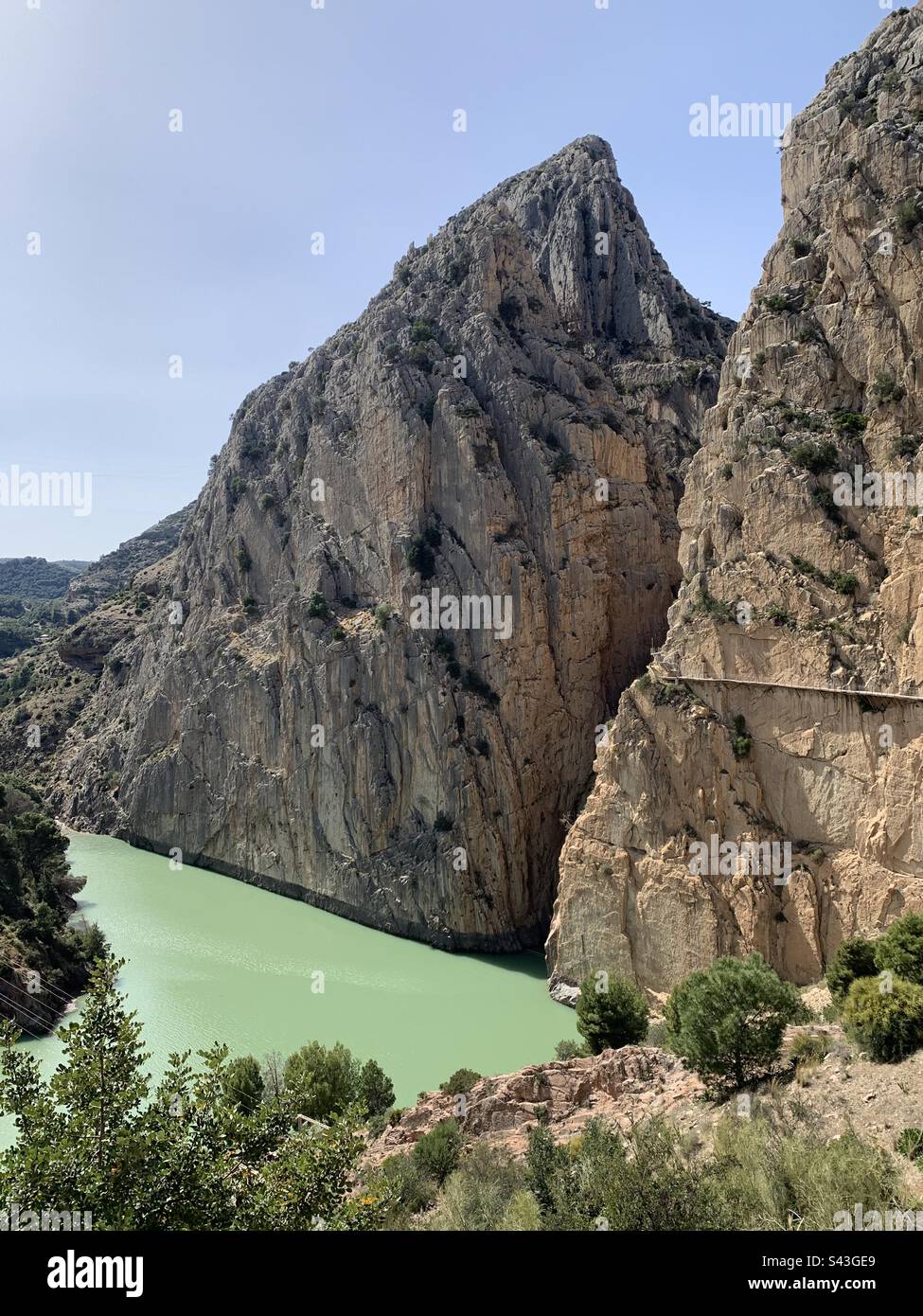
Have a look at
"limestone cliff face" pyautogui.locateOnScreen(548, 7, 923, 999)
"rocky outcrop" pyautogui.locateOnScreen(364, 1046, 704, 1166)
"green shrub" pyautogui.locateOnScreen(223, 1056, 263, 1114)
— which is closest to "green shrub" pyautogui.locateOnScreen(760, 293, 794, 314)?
"limestone cliff face" pyautogui.locateOnScreen(548, 7, 923, 999)

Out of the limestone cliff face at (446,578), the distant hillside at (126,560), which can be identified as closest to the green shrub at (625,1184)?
the limestone cliff face at (446,578)

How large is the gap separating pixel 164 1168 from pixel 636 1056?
10.9m

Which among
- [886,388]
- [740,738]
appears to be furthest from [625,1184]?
[886,388]

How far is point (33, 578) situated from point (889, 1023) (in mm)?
181381

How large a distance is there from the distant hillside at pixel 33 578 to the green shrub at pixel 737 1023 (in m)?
157

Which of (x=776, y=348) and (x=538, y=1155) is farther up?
(x=776, y=348)

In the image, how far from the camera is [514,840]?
35.8m

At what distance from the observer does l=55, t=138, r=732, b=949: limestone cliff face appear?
36.6 m

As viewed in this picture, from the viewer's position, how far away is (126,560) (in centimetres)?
12612

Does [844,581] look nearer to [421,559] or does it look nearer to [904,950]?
[904,950]

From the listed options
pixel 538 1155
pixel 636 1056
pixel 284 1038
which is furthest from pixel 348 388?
pixel 538 1155

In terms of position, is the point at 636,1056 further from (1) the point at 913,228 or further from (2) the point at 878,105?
(2) the point at 878,105

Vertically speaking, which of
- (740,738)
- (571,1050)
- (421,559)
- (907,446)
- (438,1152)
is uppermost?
(907,446)

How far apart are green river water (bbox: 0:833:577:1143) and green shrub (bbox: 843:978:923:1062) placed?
1228 cm
